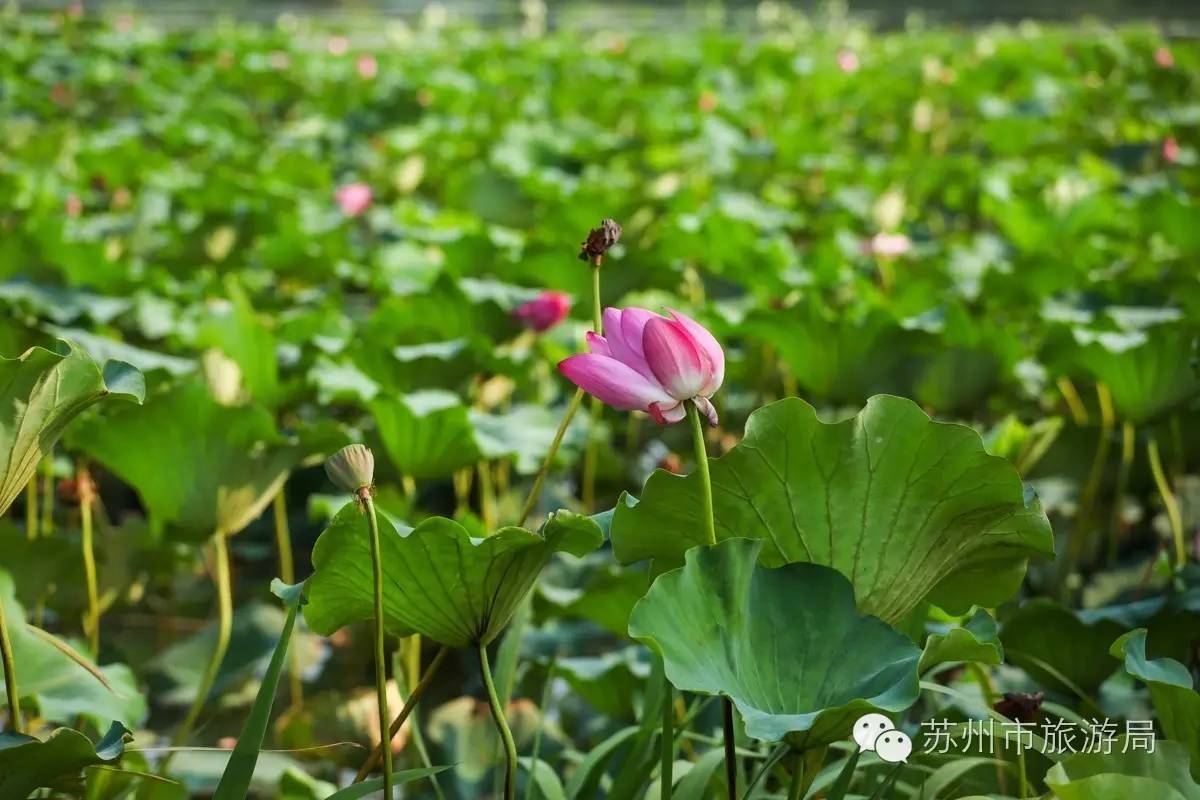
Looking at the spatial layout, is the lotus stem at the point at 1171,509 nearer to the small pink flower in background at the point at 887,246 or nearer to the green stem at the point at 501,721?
the small pink flower in background at the point at 887,246

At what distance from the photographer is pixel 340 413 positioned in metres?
2.14

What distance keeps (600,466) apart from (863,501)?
1172mm

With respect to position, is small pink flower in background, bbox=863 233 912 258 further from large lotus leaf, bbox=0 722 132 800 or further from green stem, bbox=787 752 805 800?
large lotus leaf, bbox=0 722 132 800

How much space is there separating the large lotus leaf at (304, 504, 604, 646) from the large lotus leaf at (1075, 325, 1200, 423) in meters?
0.92

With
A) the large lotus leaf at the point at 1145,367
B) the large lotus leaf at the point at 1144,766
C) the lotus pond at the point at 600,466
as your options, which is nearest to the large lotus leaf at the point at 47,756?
the lotus pond at the point at 600,466

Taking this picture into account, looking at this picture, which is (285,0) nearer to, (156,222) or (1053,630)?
(156,222)

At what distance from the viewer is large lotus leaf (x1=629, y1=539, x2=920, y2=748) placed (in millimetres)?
838

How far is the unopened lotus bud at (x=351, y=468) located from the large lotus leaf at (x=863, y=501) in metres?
0.17

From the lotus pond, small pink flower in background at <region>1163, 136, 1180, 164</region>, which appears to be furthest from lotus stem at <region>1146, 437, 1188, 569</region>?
small pink flower in background at <region>1163, 136, 1180, 164</region>

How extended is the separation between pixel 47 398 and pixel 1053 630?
2.82 feet

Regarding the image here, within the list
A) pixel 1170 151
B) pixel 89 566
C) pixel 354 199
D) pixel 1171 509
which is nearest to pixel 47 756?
pixel 89 566

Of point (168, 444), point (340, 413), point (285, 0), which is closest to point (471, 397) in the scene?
point (340, 413)

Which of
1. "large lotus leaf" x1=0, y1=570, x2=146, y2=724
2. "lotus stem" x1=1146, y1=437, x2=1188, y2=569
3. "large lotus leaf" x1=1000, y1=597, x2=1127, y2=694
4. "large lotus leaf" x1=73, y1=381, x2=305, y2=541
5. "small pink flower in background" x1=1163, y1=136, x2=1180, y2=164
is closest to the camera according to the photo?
"large lotus leaf" x1=0, y1=570, x2=146, y2=724

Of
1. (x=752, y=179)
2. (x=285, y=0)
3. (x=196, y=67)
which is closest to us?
(x=752, y=179)
